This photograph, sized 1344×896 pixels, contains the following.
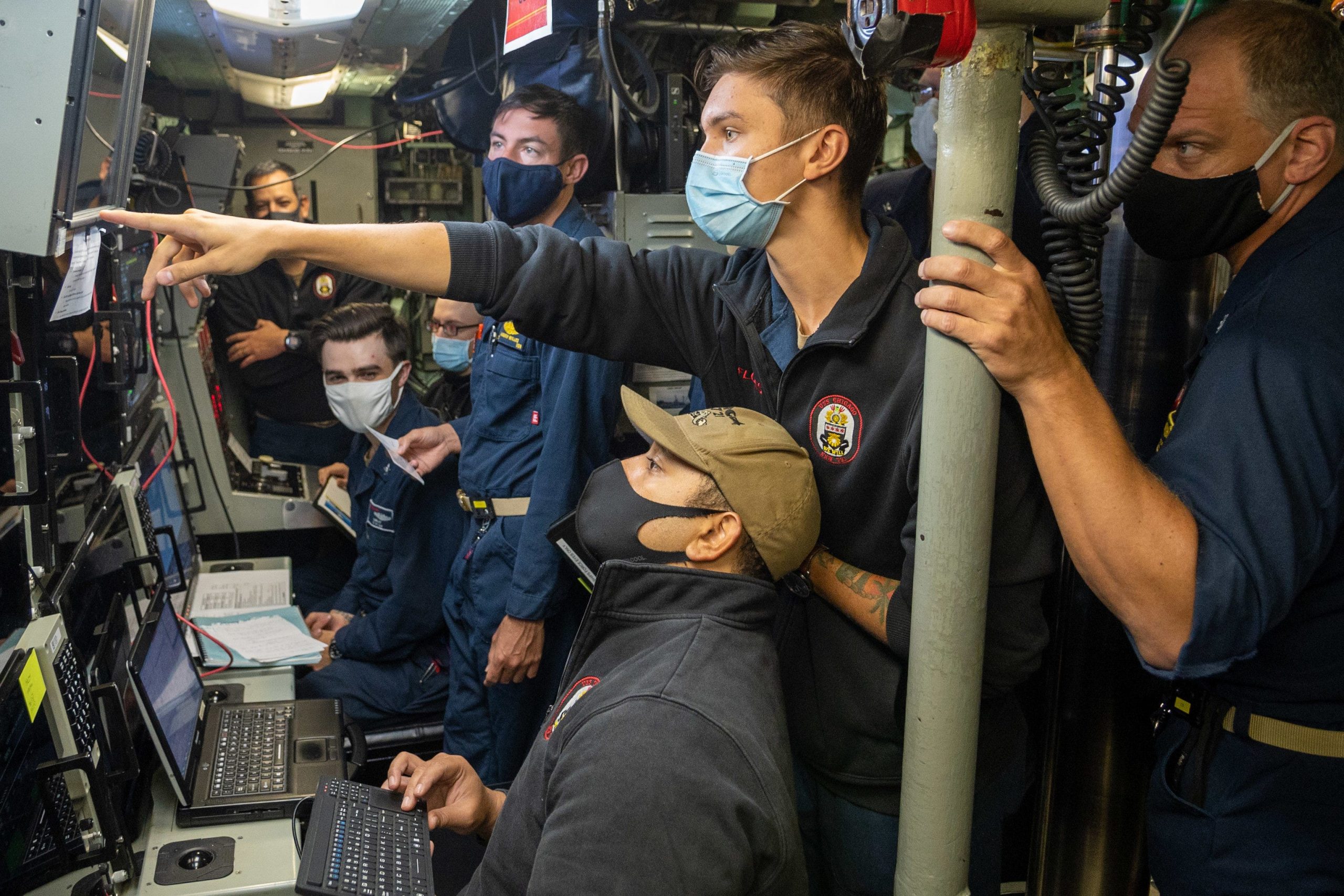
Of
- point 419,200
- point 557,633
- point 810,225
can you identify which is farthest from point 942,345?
point 419,200

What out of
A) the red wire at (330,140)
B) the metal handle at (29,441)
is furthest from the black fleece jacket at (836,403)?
the red wire at (330,140)

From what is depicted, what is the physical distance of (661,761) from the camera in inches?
47.0

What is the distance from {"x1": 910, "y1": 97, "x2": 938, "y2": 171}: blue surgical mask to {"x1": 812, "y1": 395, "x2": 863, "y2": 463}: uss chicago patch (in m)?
1.06

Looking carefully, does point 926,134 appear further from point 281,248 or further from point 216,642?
point 216,642

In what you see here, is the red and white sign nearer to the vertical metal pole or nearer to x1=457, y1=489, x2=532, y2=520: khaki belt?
x1=457, y1=489, x2=532, y2=520: khaki belt

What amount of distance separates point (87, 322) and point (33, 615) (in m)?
0.91

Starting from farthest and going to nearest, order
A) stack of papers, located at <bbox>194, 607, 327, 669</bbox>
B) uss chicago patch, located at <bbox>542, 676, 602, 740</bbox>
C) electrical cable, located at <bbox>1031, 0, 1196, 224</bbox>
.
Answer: stack of papers, located at <bbox>194, 607, 327, 669</bbox> < uss chicago patch, located at <bbox>542, 676, 602, 740</bbox> < electrical cable, located at <bbox>1031, 0, 1196, 224</bbox>

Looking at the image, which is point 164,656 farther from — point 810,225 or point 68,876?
point 810,225

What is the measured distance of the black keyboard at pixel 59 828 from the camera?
157 centimetres

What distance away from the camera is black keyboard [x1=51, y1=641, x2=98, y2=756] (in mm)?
1606

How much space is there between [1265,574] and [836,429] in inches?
27.2

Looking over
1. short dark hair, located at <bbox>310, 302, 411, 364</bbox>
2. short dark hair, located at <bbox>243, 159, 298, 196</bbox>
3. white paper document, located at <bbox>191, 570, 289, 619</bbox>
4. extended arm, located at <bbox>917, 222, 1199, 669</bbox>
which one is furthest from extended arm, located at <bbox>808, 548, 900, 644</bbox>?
short dark hair, located at <bbox>243, 159, 298, 196</bbox>

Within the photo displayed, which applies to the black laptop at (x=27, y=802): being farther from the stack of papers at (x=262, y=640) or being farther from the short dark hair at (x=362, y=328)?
the short dark hair at (x=362, y=328)

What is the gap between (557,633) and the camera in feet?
9.58
